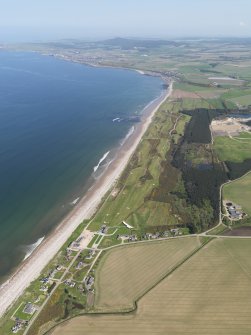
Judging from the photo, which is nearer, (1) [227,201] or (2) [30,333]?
(2) [30,333]

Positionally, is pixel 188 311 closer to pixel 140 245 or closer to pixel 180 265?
pixel 180 265

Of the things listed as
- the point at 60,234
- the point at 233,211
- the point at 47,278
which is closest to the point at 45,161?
the point at 60,234

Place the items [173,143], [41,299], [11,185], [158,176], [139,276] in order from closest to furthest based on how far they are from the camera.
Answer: [41,299] → [139,276] → [11,185] → [158,176] → [173,143]

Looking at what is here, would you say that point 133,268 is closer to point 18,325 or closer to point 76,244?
point 76,244

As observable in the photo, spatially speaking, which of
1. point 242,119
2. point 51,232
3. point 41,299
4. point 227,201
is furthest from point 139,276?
point 242,119

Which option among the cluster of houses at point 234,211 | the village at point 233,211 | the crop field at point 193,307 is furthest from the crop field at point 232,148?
the crop field at point 193,307

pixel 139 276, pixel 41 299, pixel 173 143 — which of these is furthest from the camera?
pixel 173 143
